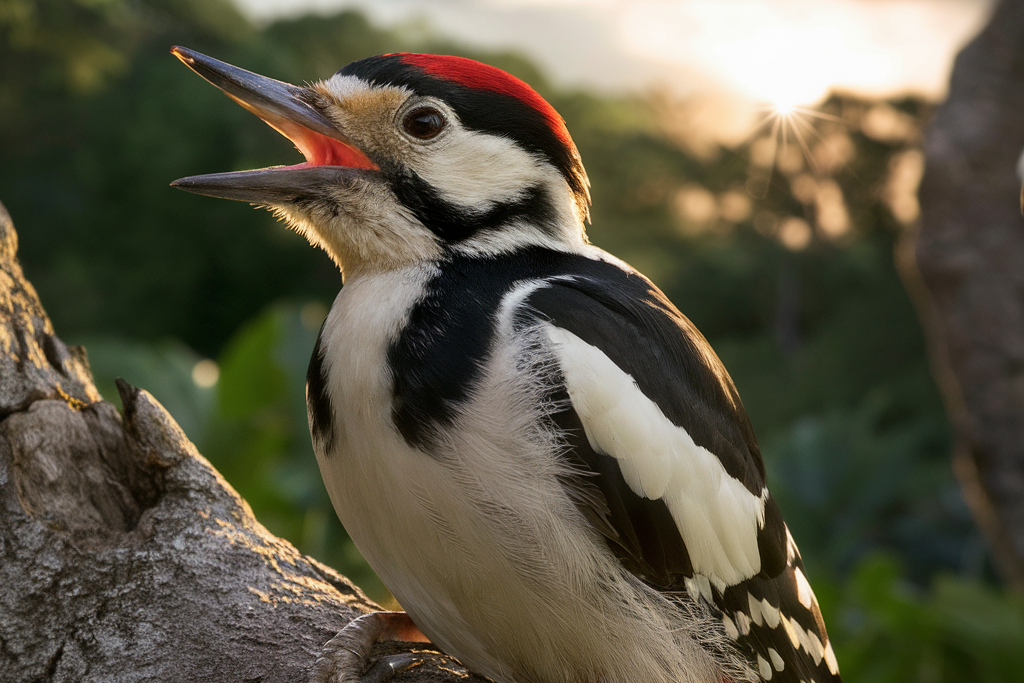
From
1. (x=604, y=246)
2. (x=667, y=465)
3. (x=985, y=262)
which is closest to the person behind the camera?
(x=667, y=465)

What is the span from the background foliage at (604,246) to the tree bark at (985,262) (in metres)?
0.96

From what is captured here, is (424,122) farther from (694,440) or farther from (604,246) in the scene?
(604,246)

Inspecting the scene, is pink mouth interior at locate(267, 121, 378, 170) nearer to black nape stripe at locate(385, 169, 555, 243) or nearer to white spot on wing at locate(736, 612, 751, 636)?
black nape stripe at locate(385, 169, 555, 243)

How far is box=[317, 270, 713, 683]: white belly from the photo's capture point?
118cm

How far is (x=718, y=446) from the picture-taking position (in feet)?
4.53

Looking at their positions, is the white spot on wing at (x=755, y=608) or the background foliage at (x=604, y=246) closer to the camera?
the white spot on wing at (x=755, y=608)

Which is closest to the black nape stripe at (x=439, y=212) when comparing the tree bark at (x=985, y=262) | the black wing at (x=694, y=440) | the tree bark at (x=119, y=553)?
the black wing at (x=694, y=440)

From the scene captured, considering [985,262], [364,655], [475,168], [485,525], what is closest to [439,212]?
[475,168]

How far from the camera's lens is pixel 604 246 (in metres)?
12.7

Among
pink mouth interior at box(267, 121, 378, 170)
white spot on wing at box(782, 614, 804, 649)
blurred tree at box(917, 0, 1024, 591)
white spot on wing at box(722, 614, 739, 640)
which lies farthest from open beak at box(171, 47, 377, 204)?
blurred tree at box(917, 0, 1024, 591)

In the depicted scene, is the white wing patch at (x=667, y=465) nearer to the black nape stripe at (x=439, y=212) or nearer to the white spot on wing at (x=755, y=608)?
the white spot on wing at (x=755, y=608)

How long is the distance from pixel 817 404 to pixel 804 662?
9910 millimetres

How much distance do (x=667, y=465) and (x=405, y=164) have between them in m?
0.59

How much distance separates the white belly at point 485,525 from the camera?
3.88ft
